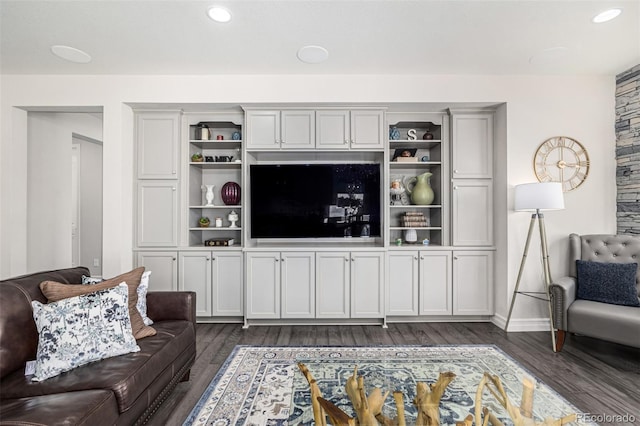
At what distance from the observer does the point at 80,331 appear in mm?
1618

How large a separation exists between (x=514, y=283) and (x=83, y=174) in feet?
21.4

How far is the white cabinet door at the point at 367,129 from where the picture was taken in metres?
3.42

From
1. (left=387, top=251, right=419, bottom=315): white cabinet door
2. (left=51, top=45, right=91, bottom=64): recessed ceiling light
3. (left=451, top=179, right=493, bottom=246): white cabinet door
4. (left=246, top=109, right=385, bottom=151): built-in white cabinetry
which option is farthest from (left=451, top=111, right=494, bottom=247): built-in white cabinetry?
(left=51, top=45, right=91, bottom=64): recessed ceiling light

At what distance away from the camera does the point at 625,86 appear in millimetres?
3199

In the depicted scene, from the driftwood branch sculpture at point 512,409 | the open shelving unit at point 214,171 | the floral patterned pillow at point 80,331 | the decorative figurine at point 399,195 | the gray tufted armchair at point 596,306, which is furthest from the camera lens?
the decorative figurine at point 399,195

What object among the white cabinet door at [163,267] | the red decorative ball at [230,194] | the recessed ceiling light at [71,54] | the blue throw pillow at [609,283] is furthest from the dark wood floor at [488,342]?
the recessed ceiling light at [71,54]

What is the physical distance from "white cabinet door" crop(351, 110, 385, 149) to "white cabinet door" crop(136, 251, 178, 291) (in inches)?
94.6

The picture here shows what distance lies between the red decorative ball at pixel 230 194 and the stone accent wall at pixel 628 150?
4.19 m

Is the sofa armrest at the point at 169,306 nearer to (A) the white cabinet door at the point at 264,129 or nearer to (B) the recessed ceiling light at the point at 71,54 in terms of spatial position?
(A) the white cabinet door at the point at 264,129

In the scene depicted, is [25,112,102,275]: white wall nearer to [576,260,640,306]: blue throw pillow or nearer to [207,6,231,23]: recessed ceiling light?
[207,6,231,23]: recessed ceiling light

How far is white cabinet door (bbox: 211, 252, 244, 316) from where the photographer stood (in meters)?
3.47

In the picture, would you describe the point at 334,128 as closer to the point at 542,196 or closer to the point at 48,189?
the point at 542,196

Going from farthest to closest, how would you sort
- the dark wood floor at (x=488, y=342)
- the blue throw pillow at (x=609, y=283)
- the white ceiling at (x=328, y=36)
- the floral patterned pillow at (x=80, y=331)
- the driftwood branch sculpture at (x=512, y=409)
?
the blue throw pillow at (x=609, y=283) → the white ceiling at (x=328, y=36) → the dark wood floor at (x=488, y=342) → the floral patterned pillow at (x=80, y=331) → the driftwood branch sculpture at (x=512, y=409)

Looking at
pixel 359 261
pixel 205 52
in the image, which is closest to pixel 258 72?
pixel 205 52
